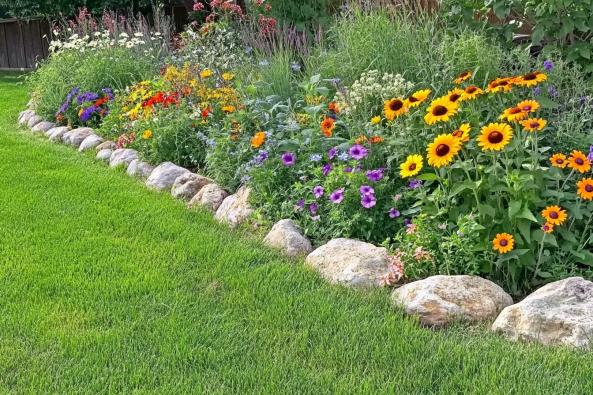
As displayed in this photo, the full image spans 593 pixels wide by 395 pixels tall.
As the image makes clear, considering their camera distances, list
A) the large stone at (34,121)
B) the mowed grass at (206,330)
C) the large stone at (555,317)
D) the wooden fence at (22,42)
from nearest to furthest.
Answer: the mowed grass at (206,330), the large stone at (555,317), the large stone at (34,121), the wooden fence at (22,42)

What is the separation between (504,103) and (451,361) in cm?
166

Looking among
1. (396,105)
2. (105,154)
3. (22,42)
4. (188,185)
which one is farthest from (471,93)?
(22,42)

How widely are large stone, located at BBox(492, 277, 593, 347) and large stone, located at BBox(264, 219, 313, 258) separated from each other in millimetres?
1161

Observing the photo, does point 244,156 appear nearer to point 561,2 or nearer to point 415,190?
point 415,190

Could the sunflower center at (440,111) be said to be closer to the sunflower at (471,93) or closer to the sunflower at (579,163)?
the sunflower at (471,93)

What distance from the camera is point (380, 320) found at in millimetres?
2395

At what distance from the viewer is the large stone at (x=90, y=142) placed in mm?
5577

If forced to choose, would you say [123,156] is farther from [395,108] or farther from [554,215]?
[554,215]

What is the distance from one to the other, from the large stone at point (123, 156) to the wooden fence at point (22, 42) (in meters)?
11.6

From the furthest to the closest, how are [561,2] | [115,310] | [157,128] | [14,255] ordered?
[157,128], [561,2], [14,255], [115,310]

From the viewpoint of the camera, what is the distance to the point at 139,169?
4.68 metres

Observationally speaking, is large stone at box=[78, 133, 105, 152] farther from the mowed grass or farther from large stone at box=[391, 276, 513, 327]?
large stone at box=[391, 276, 513, 327]

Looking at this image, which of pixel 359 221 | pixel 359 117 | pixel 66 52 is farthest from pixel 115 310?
pixel 66 52

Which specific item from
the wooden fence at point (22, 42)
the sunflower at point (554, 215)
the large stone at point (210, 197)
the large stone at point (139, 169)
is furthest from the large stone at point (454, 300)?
the wooden fence at point (22, 42)
